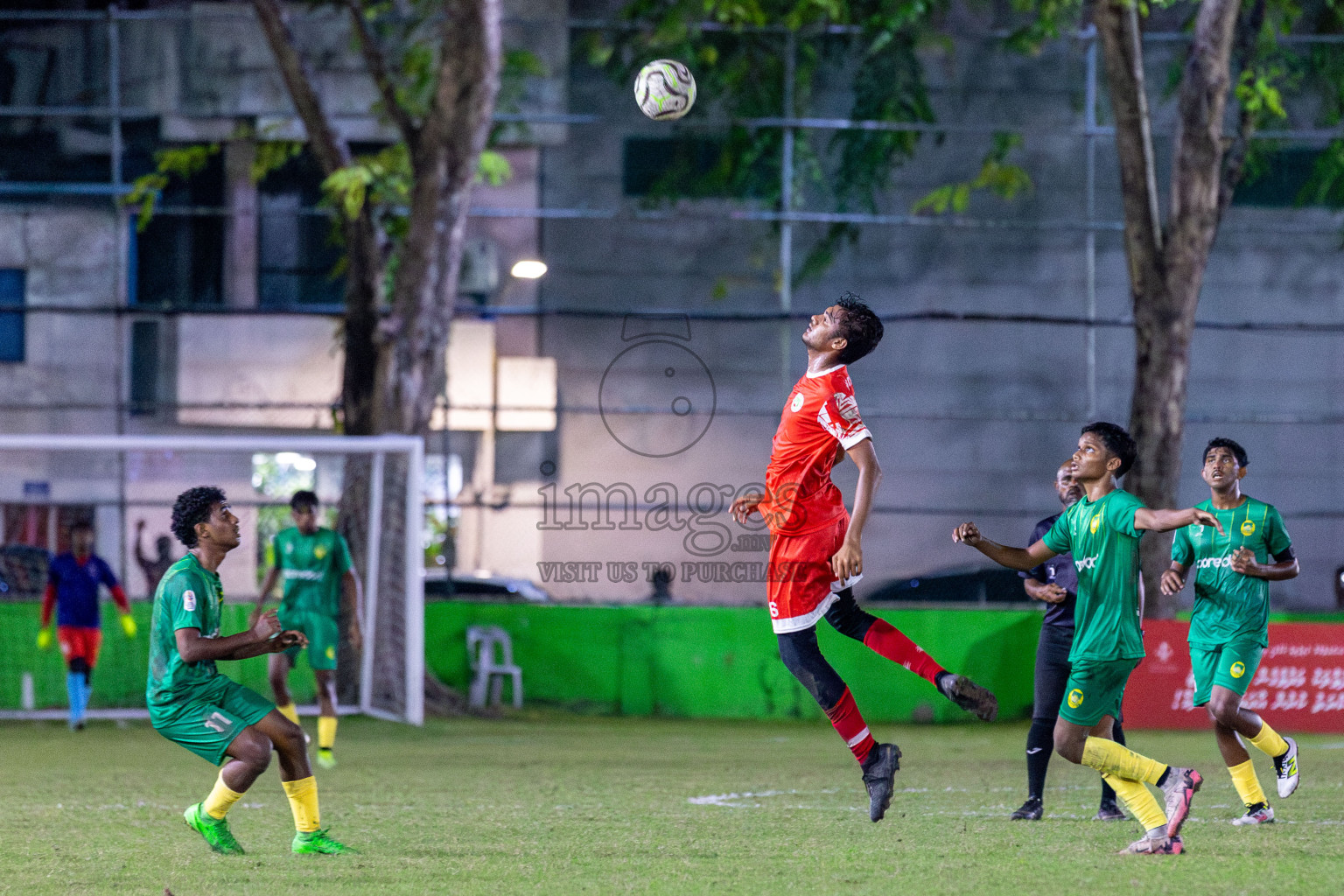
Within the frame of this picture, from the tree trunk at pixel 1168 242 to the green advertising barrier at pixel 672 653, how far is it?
6.82ft

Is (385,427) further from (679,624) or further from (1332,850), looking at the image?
(1332,850)

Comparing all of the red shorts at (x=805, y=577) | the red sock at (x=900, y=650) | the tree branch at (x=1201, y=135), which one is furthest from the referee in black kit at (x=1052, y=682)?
the tree branch at (x=1201, y=135)

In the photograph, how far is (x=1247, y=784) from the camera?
301 inches

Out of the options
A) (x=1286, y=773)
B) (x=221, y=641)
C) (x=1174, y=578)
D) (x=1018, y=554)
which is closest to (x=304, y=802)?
(x=221, y=641)

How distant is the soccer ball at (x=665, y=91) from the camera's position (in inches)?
402

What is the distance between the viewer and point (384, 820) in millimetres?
8000

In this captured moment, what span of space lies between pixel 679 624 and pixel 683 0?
6.72 m

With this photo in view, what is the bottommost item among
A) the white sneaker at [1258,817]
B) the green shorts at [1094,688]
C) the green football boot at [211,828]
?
the white sneaker at [1258,817]

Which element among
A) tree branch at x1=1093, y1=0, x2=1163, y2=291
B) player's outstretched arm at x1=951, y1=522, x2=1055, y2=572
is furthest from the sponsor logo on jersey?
tree branch at x1=1093, y1=0, x2=1163, y2=291

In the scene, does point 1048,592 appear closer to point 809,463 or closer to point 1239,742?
point 1239,742

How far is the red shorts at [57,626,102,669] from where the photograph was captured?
13.6 metres

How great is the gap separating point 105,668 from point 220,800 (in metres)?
8.98

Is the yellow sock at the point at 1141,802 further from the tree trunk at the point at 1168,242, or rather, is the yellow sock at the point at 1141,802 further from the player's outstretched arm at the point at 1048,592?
the tree trunk at the point at 1168,242

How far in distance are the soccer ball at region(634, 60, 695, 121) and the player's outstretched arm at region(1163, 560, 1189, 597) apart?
4.55 metres
